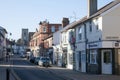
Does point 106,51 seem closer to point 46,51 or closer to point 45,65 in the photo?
point 45,65

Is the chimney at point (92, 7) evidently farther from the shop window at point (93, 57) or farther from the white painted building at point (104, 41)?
the shop window at point (93, 57)

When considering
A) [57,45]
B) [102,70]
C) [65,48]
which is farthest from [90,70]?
[57,45]

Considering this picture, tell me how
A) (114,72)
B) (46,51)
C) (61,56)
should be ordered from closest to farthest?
(114,72) → (61,56) → (46,51)

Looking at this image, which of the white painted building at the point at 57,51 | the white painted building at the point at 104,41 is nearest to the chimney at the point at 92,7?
the white painted building at the point at 104,41

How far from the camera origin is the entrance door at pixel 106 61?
41.7m

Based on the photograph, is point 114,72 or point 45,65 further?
point 45,65

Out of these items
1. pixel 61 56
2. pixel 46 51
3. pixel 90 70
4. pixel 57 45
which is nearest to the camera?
pixel 90 70

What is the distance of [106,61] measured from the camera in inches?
1668

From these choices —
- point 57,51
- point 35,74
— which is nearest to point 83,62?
point 35,74

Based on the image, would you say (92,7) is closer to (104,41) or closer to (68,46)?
(104,41)

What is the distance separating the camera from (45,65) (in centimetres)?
6462

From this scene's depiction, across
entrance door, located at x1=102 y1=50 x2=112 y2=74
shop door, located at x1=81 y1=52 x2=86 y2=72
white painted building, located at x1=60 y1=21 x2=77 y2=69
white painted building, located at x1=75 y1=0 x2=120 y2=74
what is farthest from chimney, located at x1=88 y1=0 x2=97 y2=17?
white painted building, located at x1=60 y1=21 x2=77 y2=69

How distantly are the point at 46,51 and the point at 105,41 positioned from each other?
52065 millimetres

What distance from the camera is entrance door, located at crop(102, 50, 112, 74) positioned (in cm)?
4167
